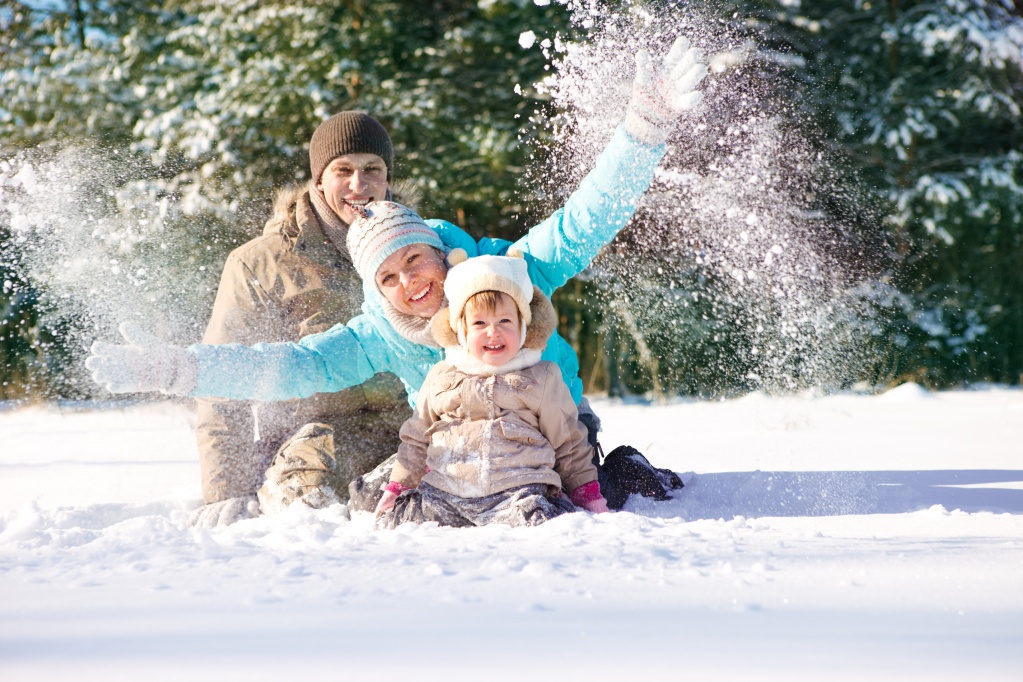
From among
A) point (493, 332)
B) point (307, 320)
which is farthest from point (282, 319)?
point (493, 332)

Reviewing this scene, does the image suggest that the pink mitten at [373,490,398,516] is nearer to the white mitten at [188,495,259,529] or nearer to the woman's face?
the woman's face

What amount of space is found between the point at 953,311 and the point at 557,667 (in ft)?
26.1

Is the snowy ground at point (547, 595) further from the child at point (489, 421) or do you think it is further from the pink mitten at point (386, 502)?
the child at point (489, 421)

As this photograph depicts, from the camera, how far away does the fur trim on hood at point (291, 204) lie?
3.33m

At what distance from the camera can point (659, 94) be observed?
2.64 m

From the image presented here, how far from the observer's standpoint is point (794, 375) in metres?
6.33

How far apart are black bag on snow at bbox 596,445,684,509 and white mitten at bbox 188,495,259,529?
3.78ft

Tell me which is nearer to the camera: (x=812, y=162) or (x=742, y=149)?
(x=742, y=149)

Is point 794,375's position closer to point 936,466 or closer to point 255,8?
point 936,466

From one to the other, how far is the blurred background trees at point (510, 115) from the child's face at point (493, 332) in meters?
4.70

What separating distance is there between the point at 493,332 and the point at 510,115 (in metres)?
5.83

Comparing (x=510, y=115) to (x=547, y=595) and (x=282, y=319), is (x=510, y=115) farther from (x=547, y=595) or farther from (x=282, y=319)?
(x=547, y=595)

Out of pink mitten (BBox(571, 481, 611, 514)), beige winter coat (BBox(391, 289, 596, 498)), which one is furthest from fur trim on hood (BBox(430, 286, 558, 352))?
pink mitten (BBox(571, 481, 611, 514))

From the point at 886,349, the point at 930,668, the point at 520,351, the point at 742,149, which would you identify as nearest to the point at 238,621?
the point at 930,668
